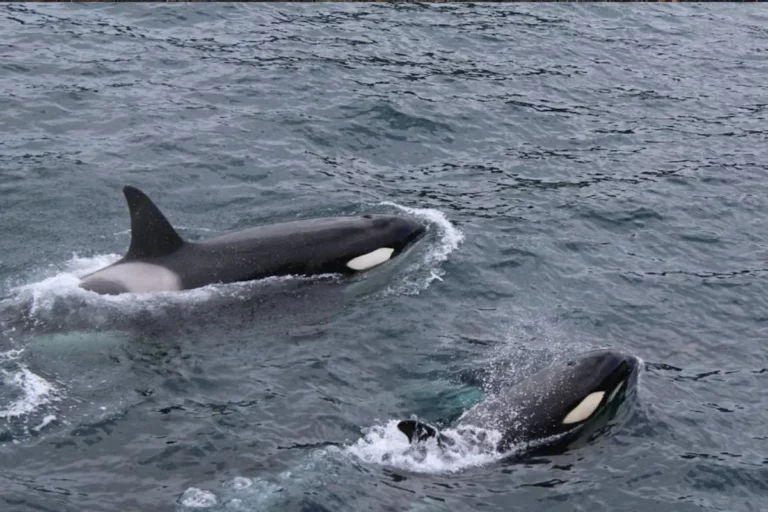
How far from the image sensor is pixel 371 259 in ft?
62.4

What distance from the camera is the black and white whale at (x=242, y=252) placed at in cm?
1742

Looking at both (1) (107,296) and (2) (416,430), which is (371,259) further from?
(2) (416,430)

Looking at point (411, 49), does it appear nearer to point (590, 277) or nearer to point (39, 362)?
point (590, 277)

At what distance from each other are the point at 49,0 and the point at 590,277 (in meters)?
20.8

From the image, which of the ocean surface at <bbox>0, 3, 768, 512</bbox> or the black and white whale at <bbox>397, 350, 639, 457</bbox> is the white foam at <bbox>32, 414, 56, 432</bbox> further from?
the black and white whale at <bbox>397, 350, 639, 457</bbox>

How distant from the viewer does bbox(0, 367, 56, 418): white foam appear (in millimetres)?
14156

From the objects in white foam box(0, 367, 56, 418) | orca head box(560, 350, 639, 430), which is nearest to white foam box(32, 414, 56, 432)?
white foam box(0, 367, 56, 418)

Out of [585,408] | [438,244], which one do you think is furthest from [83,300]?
[585,408]

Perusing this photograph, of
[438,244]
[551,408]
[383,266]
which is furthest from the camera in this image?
[438,244]

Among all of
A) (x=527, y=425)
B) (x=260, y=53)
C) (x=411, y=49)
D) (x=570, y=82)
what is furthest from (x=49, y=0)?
(x=527, y=425)

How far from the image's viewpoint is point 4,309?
16.8 m

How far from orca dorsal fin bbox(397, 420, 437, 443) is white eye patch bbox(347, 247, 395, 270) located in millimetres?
5486

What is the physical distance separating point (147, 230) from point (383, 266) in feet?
14.5

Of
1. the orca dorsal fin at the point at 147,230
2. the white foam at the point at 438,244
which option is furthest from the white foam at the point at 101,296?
the white foam at the point at 438,244
